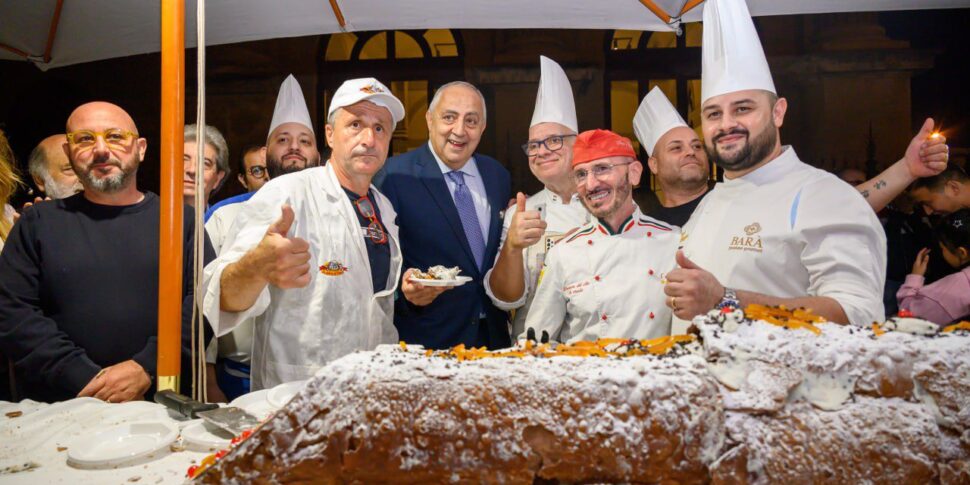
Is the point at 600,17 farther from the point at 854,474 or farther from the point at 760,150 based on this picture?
the point at 854,474

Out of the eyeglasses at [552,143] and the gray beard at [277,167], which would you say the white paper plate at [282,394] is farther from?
the eyeglasses at [552,143]

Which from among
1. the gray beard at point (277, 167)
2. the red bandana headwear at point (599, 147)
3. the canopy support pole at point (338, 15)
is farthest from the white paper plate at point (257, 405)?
the canopy support pole at point (338, 15)

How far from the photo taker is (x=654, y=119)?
174cm

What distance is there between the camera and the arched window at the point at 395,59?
1.87 m

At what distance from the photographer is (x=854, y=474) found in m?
0.83

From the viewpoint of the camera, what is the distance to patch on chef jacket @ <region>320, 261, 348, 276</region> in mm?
1572

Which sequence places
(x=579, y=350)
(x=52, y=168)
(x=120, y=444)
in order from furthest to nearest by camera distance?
(x=52, y=168), (x=120, y=444), (x=579, y=350)

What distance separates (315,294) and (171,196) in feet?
1.42

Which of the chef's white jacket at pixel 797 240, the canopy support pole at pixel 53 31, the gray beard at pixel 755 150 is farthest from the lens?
the canopy support pole at pixel 53 31

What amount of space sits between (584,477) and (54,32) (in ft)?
6.85

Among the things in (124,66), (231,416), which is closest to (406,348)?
(231,416)

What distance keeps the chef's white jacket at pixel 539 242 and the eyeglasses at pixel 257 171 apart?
0.86m

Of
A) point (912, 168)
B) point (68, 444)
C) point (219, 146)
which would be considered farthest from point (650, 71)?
point (68, 444)

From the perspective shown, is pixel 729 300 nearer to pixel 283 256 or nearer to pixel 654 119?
pixel 654 119
